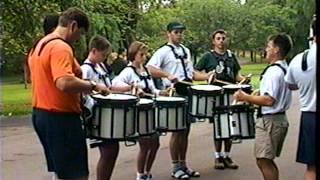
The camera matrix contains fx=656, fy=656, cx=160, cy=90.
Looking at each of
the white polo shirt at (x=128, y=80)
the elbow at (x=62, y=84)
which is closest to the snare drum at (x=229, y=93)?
the white polo shirt at (x=128, y=80)

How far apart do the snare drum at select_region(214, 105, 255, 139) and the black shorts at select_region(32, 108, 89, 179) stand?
1.83 metres

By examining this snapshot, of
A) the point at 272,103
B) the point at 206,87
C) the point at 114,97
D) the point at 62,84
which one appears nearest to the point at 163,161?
the point at 206,87

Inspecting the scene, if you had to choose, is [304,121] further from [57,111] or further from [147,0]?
[147,0]

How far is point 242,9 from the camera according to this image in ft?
94.6

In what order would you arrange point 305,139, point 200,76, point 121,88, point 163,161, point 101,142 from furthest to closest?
point 163,161 → point 200,76 → point 121,88 → point 101,142 → point 305,139

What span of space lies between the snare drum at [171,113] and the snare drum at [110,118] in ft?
2.80

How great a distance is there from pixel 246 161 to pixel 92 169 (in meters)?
1.85

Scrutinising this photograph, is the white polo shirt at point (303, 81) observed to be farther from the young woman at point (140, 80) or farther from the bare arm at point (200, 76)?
the bare arm at point (200, 76)

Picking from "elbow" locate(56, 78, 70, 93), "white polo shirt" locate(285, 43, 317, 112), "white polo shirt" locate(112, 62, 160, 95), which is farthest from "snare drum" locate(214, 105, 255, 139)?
"elbow" locate(56, 78, 70, 93)

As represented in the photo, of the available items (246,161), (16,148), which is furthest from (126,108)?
(16,148)

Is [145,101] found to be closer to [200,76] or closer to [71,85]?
[71,85]

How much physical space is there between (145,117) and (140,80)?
2.26 feet

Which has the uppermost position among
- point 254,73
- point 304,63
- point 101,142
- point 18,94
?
point 304,63

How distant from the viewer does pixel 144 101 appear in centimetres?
541
